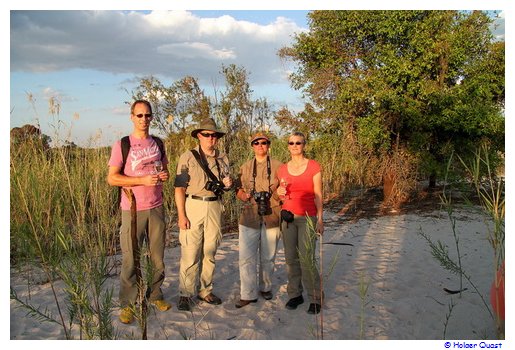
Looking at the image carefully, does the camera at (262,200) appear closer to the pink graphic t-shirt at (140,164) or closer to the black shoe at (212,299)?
the pink graphic t-shirt at (140,164)

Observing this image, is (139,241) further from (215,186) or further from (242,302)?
(242,302)

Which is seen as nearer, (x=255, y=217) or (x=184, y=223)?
(x=184, y=223)

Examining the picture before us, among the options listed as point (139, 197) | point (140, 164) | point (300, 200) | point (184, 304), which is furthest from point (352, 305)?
point (140, 164)

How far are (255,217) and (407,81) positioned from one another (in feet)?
22.1

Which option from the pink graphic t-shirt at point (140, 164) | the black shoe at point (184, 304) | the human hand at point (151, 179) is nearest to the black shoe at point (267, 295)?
the black shoe at point (184, 304)

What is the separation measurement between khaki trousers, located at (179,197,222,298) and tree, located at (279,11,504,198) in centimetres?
591

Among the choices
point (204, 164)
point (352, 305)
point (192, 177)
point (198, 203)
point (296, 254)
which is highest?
point (204, 164)

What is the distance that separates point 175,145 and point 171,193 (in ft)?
4.64

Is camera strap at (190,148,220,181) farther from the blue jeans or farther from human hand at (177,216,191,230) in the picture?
the blue jeans

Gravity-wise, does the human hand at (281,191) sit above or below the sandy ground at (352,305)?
above

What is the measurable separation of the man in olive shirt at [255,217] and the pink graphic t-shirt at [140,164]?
2.90 ft

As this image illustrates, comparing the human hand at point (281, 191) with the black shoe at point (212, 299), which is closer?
the human hand at point (281, 191)

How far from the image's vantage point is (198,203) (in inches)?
140

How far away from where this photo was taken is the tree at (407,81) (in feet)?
27.1
